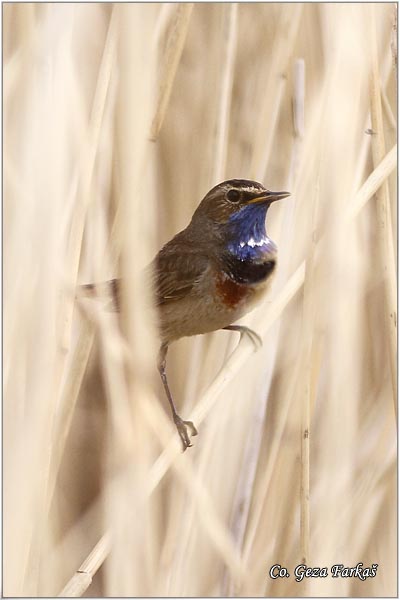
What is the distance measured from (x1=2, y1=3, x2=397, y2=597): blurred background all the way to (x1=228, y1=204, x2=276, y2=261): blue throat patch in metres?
0.04

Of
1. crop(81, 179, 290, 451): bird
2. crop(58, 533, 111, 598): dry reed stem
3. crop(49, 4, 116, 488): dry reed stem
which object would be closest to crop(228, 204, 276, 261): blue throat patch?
crop(81, 179, 290, 451): bird

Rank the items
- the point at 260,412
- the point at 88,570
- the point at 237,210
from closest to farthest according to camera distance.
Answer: the point at 88,570, the point at 260,412, the point at 237,210

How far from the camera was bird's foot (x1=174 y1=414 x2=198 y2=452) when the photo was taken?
58.9 inches

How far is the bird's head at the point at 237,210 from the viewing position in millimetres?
1643

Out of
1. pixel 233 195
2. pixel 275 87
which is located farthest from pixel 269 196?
pixel 275 87

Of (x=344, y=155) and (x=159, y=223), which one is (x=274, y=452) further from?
(x=344, y=155)

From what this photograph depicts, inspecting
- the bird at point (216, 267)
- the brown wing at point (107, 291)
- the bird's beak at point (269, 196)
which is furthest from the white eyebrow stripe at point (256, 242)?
the brown wing at point (107, 291)

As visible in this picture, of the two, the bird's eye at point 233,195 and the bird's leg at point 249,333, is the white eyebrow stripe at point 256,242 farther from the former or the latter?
the bird's leg at point 249,333

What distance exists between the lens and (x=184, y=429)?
4.94 feet

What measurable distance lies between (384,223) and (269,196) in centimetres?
26

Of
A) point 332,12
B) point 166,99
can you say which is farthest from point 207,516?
point 332,12

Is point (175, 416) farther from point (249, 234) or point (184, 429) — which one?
point (249, 234)

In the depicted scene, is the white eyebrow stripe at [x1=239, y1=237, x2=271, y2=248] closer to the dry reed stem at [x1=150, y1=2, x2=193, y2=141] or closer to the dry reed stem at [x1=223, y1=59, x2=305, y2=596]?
the dry reed stem at [x1=223, y1=59, x2=305, y2=596]

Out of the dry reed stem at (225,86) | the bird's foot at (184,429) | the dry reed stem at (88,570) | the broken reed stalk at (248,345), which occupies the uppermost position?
the dry reed stem at (225,86)
